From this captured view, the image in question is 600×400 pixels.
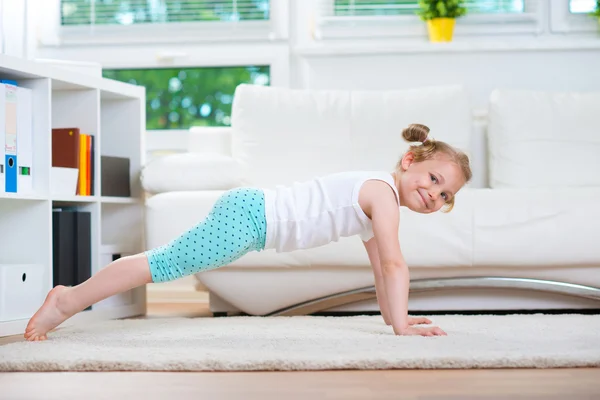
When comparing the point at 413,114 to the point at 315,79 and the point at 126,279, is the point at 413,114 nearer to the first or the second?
the point at 315,79

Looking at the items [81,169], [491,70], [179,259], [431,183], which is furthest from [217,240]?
[491,70]

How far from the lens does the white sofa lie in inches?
93.7

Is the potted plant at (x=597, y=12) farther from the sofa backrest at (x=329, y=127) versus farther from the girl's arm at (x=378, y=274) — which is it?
the girl's arm at (x=378, y=274)

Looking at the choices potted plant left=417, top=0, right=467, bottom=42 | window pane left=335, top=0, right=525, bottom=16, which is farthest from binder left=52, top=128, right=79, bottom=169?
potted plant left=417, top=0, right=467, bottom=42

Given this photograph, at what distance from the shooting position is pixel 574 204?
2.39 meters

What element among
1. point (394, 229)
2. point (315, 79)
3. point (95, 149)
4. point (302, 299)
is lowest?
point (302, 299)

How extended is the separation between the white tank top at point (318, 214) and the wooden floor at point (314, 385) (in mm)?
604

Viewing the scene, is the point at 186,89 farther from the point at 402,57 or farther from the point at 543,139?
the point at 543,139

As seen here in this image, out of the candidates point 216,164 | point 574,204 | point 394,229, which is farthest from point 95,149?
point 574,204

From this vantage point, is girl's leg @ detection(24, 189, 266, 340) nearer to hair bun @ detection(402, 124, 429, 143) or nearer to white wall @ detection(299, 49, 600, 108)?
hair bun @ detection(402, 124, 429, 143)

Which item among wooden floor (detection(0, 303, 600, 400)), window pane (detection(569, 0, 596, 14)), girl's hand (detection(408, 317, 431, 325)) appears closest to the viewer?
wooden floor (detection(0, 303, 600, 400))

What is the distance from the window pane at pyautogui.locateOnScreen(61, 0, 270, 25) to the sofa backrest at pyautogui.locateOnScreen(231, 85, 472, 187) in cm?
72

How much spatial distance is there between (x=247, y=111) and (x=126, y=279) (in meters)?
1.18

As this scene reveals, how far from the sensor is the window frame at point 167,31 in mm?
3586
